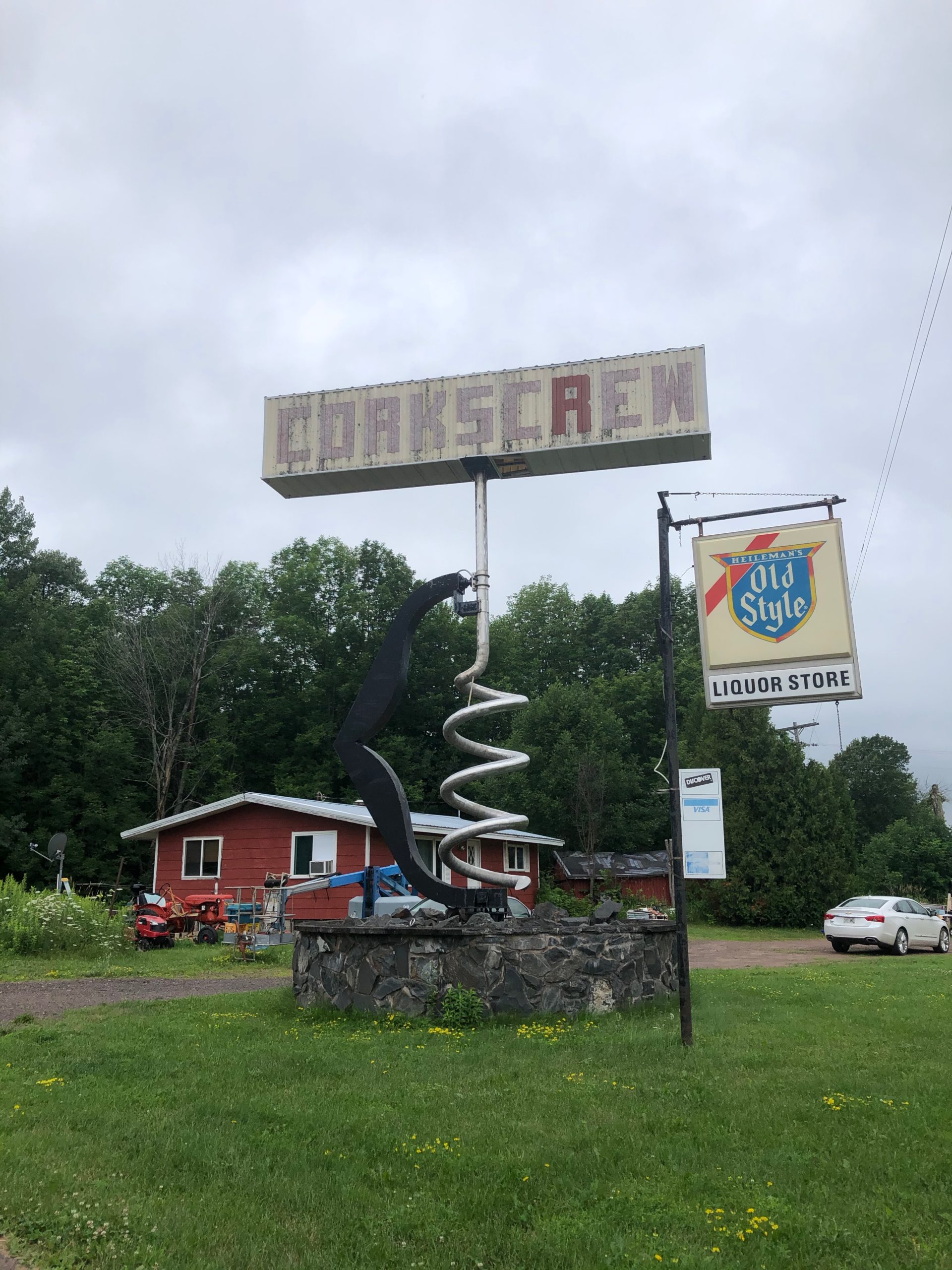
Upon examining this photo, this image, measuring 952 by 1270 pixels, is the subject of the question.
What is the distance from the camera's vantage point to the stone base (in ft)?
34.3

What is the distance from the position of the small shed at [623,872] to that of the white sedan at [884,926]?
1630cm

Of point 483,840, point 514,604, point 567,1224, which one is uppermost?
point 514,604

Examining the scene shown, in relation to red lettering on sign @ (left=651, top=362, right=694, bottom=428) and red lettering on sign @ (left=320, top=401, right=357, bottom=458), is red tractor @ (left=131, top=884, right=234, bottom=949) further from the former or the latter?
red lettering on sign @ (left=651, top=362, right=694, bottom=428)

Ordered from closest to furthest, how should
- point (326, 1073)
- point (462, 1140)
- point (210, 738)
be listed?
point (462, 1140)
point (326, 1073)
point (210, 738)

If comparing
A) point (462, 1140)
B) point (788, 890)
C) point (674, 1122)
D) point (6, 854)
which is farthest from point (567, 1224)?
point (6, 854)

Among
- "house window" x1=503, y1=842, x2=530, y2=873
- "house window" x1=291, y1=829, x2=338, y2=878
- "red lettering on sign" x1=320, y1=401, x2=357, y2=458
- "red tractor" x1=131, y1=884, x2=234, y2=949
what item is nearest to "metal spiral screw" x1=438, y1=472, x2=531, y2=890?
"red lettering on sign" x1=320, y1=401, x2=357, y2=458

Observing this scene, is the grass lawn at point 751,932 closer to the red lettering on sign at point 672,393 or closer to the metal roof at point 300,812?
the metal roof at point 300,812

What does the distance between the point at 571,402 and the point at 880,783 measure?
4845cm

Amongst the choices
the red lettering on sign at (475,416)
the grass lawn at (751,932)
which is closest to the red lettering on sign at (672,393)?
the red lettering on sign at (475,416)

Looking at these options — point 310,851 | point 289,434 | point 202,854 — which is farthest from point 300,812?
point 289,434

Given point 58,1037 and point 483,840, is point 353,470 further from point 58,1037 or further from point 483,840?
point 483,840

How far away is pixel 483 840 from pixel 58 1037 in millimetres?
22823

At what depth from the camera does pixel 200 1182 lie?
5285 mm

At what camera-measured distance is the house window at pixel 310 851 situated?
25.8 m
